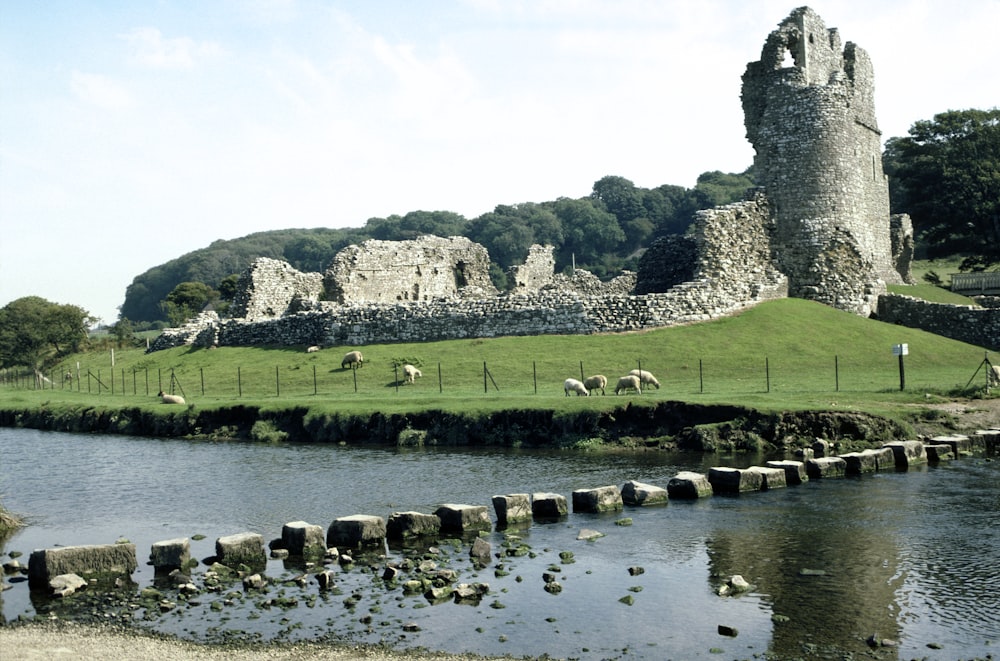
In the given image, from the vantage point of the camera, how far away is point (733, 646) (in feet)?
40.9

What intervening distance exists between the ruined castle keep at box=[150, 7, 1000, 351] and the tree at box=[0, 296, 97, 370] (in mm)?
18148

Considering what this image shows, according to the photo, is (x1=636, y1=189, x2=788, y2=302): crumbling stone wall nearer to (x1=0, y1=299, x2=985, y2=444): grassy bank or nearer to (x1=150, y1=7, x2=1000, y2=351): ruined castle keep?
(x1=150, y1=7, x2=1000, y2=351): ruined castle keep

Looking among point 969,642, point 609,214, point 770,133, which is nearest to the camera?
point 969,642

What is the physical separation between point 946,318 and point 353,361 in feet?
81.6

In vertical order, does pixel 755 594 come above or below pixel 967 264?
below

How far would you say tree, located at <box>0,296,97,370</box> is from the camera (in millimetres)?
64375

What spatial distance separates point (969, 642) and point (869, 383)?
20329 millimetres

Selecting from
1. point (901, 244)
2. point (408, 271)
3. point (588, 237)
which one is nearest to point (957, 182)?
point (901, 244)

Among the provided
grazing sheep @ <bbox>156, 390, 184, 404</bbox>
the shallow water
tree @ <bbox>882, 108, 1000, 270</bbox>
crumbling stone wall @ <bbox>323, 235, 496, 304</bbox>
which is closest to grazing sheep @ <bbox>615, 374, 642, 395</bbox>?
the shallow water

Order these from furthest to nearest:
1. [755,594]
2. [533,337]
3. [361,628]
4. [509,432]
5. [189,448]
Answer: [533,337]
[189,448]
[509,432]
[755,594]
[361,628]

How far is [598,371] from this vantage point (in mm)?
36375

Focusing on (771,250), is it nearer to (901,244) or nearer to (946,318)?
(946,318)

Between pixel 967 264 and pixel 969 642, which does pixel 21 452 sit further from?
pixel 967 264

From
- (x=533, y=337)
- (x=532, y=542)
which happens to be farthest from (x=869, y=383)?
(x=532, y=542)
